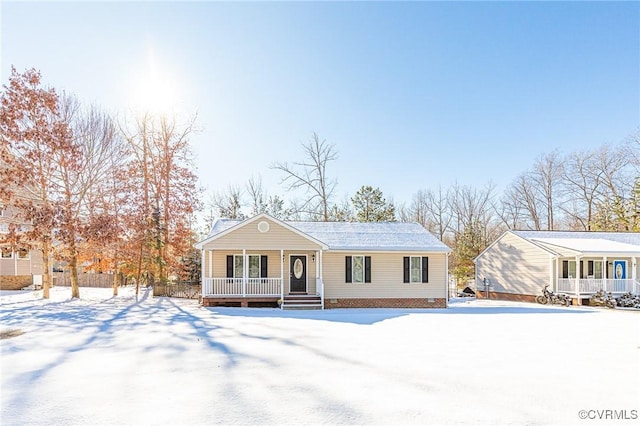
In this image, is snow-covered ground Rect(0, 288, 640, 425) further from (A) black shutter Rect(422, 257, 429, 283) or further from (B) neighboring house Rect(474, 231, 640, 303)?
(B) neighboring house Rect(474, 231, 640, 303)

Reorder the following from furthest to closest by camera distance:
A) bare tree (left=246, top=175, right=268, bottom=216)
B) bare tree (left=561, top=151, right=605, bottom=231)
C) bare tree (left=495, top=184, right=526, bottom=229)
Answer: bare tree (left=495, top=184, right=526, bottom=229) → bare tree (left=561, top=151, right=605, bottom=231) → bare tree (left=246, top=175, right=268, bottom=216)

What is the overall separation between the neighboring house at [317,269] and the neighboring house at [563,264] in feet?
26.3

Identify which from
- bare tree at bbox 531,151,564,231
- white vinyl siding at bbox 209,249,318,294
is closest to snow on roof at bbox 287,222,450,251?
white vinyl siding at bbox 209,249,318,294

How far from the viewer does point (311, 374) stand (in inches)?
239

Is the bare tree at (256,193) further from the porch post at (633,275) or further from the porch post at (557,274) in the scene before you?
Answer: the porch post at (633,275)

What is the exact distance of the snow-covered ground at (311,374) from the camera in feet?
15.0

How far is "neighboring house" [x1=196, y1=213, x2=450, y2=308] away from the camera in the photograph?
54.0 ft

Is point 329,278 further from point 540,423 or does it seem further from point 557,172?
point 557,172

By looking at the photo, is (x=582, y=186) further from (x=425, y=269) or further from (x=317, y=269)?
(x=317, y=269)

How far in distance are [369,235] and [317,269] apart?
11.4 ft

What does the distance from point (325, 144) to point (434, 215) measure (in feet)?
55.4

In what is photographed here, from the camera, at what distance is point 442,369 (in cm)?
639

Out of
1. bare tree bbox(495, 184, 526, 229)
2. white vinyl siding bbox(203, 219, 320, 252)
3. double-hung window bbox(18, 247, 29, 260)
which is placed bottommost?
double-hung window bbox(18, 247, 29, 260)

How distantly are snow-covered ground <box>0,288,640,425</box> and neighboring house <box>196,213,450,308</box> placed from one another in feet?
17.8
